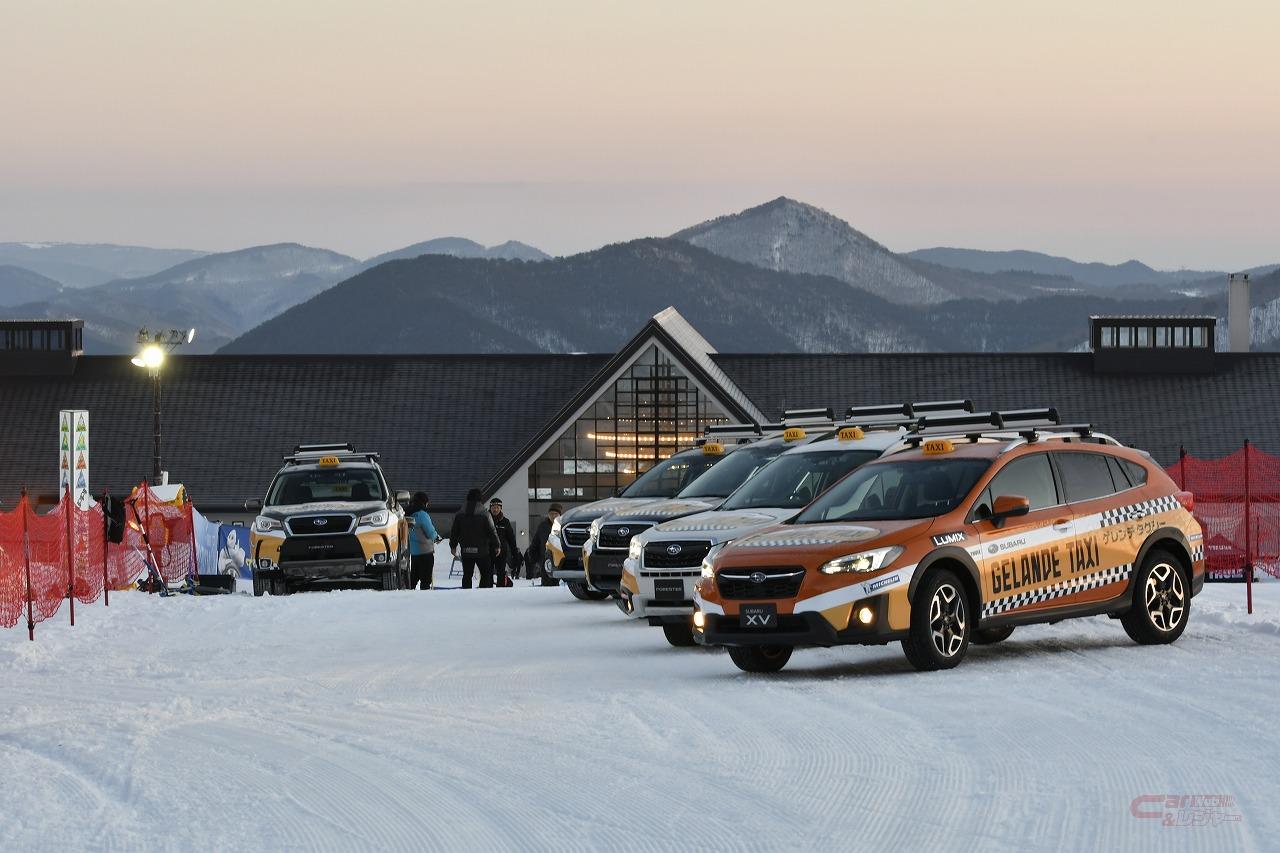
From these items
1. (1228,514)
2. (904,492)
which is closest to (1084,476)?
(904,492)

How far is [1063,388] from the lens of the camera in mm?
74938

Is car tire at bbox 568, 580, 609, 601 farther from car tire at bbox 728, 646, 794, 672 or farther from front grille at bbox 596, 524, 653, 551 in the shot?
car tire at bbox 728, 646, 794, 672

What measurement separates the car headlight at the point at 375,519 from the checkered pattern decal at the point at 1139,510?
13.9m

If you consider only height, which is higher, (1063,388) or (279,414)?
(1063,388)

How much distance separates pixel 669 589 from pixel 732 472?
5061 millimetres

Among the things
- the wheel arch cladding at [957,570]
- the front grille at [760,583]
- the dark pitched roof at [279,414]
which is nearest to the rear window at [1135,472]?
the wheel arch cladding at [957,570]

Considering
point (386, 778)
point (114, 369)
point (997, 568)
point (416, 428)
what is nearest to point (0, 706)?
point (386, 778)

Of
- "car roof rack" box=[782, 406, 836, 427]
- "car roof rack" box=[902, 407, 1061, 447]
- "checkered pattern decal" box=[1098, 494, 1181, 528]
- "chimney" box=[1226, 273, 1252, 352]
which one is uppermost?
"chimney" box=[1226, 273, 1252, 352]

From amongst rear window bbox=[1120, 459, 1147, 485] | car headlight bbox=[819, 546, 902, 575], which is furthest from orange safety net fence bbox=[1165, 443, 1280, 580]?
car headlight bbox=[819, 546, 902, 575]

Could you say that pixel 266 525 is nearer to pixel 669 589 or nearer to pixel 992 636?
pixel 669 589

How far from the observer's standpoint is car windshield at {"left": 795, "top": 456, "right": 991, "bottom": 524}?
1587cm

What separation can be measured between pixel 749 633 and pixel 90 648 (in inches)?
276

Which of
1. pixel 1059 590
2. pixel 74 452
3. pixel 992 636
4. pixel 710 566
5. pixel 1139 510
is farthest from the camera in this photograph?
pixel 74 452

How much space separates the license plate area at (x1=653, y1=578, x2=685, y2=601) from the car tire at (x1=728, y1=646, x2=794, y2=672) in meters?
2.21
